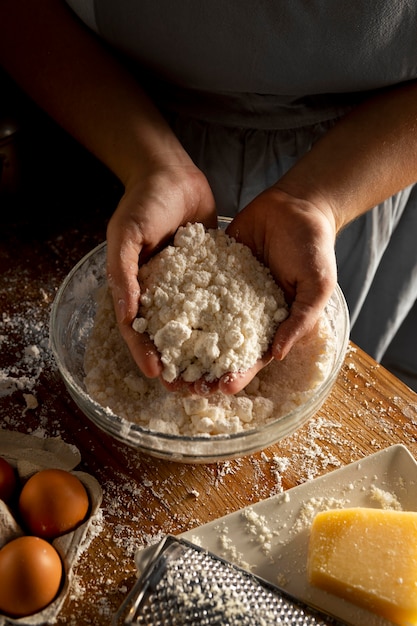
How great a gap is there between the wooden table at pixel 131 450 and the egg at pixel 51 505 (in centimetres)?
6

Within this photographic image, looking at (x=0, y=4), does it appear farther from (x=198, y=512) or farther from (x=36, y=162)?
(x=198, y=512)

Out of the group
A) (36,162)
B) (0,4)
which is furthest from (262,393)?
(0,4)

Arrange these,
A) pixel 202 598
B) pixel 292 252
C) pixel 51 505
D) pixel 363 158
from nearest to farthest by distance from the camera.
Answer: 1. pixel 202 598
2. pixel 51 505
3. pixel 292 252
4. pixel 363 158

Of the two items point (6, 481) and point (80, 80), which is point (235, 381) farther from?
point (80, 80)

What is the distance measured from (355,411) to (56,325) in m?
0.51

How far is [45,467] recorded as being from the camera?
103 centimetres

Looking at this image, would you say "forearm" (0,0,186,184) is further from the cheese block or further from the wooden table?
the cheese block

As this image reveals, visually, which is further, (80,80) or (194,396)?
(80,80)

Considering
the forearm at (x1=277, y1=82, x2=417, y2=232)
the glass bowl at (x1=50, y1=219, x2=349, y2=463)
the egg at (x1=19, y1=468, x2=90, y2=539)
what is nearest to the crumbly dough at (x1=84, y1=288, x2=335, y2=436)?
the glass bowl at (x1=50, y1=219, x2=349, y2=463)

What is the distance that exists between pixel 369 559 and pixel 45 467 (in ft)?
1.55

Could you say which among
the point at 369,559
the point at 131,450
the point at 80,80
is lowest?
the point at 131,450

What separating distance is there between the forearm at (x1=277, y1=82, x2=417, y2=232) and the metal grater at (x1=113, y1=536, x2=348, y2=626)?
2.00 ft

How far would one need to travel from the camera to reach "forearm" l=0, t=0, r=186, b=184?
1.28 metres

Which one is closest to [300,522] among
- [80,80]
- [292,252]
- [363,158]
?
[292,252]
